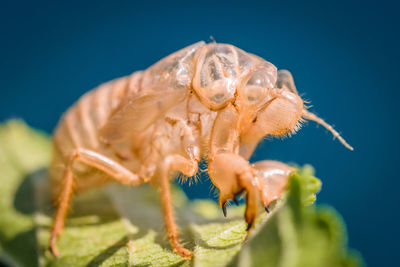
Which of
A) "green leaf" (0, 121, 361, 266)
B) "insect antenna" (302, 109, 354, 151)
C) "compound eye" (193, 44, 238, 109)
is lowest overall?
"green leaf" (0, 121, 361, 266)

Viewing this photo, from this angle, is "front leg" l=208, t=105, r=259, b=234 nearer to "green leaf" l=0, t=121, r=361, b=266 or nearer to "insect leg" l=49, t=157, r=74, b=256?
"green leaf" l=0, t=121, r=361, b=266

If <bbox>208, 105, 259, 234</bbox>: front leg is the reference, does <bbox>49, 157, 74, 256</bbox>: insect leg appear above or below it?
below

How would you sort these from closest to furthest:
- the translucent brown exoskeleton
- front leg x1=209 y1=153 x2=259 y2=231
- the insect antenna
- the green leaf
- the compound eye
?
the green leaf, front leg x1=209 y1=153 x2=259 y2=231, the translucent brown exoskeleton, the compound eye, the insect antenna

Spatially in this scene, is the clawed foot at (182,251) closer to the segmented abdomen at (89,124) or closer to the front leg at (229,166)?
the front leg at (229,166)

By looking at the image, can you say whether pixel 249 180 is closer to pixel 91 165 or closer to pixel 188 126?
pixel 188 126

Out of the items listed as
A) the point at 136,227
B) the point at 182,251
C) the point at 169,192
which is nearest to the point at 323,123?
the point at 169,192

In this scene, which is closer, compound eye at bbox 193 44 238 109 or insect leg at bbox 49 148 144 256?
compound eye at bbox 193 44 238 109

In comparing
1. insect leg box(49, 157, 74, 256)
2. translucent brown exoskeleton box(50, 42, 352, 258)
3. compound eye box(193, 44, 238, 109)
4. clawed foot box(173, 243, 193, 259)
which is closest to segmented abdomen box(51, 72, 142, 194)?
translucent brown exoskeleton box(50, 42, 352, 258)
